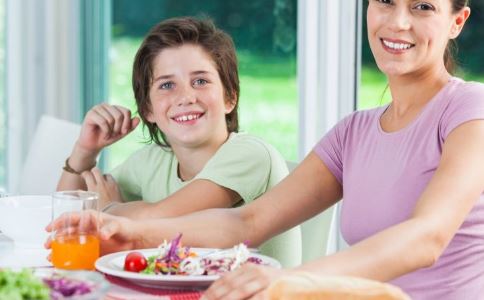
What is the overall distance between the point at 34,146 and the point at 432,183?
1.53m

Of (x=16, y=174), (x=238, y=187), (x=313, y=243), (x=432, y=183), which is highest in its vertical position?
(x=432, y=183)

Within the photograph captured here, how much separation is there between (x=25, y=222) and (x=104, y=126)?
547 millimetres

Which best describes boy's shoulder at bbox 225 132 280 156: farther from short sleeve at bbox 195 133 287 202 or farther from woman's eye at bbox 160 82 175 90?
woman's eye at bbox 160 82 175 90

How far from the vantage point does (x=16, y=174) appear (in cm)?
418

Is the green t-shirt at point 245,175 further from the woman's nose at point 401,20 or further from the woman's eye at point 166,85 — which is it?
the woman's nose at point 401,20

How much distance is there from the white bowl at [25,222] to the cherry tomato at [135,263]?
0.29 meters

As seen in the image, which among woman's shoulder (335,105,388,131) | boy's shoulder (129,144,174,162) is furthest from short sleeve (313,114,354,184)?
boy's shoulder (129,144,174,162)

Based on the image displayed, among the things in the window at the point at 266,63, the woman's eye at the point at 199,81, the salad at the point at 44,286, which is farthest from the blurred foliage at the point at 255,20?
the salad at the point at 44,286

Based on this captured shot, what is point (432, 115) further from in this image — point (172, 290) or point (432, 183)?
point (172, 290)

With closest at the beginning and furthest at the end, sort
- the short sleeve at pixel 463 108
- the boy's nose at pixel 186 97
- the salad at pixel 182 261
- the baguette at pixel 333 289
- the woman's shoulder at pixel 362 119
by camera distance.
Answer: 1. the baguette at pixel 333 289
2. the salad at pixel 182 261
3. the short sleeve at pixel 463 108
4. the woman's shoulder at pixel 362 119
5. the boy's nose at pixel 186 97

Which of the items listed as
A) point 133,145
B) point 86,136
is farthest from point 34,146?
point 133,145

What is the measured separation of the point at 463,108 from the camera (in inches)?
64.4

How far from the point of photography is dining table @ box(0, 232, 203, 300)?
1.44 m

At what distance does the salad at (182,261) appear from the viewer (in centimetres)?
148
